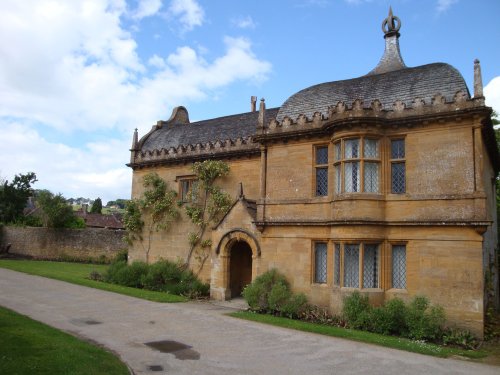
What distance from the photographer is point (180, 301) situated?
18.7 m

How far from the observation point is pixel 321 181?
55.6 ft

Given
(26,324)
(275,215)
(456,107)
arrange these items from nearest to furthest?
1. (26,324)
2. (456,107)
3. (275,215)

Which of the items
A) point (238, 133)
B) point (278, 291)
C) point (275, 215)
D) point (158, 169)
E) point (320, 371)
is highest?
point (238, 133)

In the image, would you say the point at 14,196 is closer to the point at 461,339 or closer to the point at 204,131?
the point at 204,131

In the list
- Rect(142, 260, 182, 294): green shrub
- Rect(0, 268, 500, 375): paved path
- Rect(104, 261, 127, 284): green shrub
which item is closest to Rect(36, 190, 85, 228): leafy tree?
Rect(104, 261, 127, 284): green shrub

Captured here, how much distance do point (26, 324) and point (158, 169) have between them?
14.1 meters

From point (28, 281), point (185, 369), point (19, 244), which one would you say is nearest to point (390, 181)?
point (185, 369)

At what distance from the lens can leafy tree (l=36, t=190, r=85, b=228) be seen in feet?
122

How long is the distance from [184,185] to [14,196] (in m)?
26.6

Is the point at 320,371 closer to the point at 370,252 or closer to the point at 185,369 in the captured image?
the point at 185,369

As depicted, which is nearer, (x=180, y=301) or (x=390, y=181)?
(x=390, y=181)

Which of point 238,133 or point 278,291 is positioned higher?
point 238,133

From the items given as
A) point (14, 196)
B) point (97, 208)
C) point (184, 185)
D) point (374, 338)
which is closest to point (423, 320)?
point (374, 338)

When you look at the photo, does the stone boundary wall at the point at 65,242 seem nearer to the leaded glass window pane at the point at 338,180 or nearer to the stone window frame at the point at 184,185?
the stone window frame at the point at 184,185
